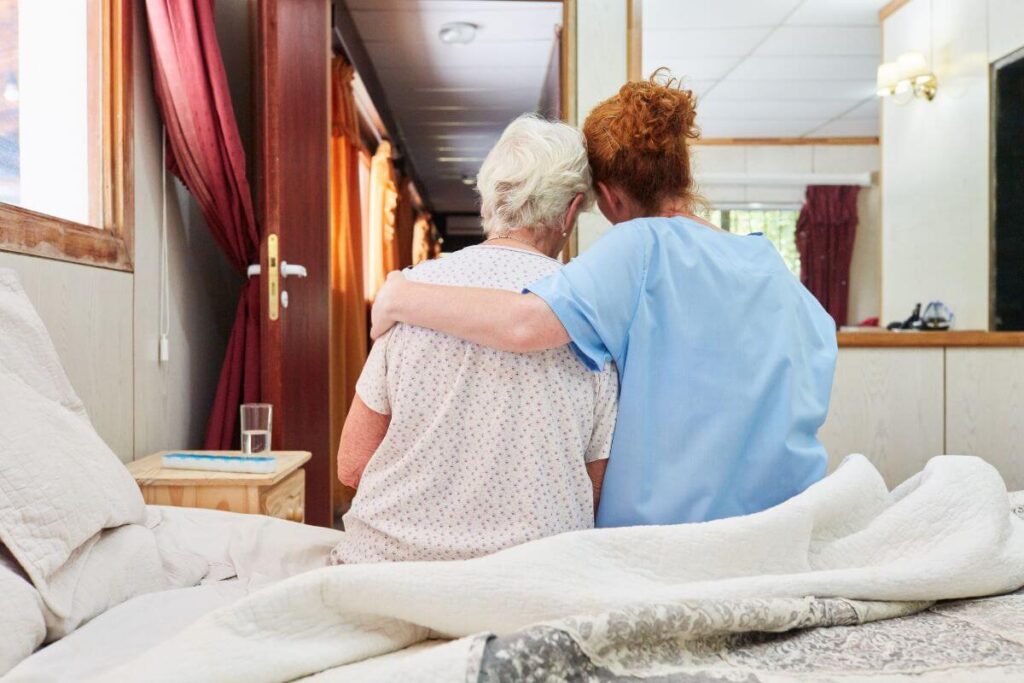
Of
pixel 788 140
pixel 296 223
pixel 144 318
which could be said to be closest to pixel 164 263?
pixel 144 318

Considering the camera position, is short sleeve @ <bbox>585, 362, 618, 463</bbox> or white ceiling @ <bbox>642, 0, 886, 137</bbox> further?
white ceiling @ <bbox>642, 0, 886, 137</bbox>

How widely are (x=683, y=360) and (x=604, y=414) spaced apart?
143mm

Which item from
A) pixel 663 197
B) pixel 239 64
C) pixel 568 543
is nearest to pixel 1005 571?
pixel 568 543

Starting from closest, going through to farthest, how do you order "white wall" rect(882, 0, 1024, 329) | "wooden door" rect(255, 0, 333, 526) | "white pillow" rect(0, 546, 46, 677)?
1. "white pillow" rect(0, 546, 46, 677)
2. "wooden door" rect(255, 0, 333, 526)
3. "white wall" rect(882, 0, 1024, 329)

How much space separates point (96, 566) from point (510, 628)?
2.27 feet

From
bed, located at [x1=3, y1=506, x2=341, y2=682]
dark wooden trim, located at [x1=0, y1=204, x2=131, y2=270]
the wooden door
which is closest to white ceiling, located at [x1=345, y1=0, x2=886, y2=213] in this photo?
the wooden door

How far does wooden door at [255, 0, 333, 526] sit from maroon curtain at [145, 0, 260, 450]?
90 millimetres

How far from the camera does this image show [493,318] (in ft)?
4.00

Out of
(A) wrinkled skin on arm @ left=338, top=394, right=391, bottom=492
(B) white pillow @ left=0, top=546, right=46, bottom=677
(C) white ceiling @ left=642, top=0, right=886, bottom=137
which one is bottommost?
(B) white pillow @ left=0, top=546, right=46, bottom=677

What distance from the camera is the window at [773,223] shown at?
25.8 feet

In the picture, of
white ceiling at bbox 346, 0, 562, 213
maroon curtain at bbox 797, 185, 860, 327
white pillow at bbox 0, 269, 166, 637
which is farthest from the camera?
maroon curtain at bbox 797, 185, 860, 327

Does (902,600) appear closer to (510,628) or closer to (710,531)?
(710,531)

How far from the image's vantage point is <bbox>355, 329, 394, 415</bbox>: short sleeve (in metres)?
1.32

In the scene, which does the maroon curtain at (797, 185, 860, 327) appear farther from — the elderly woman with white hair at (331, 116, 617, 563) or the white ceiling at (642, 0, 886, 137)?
the elderly woman with white hair at (331, 116, 617, 563)
